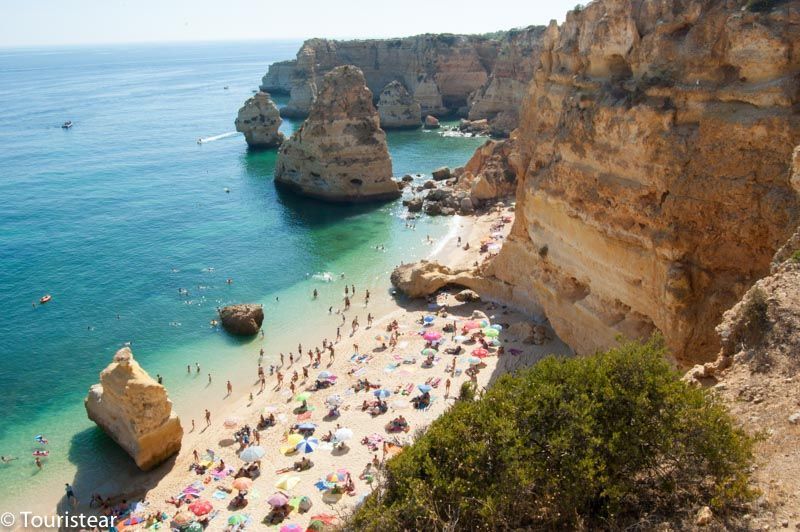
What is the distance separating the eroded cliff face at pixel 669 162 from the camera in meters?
15.3

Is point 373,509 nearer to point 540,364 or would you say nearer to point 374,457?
point 540,364

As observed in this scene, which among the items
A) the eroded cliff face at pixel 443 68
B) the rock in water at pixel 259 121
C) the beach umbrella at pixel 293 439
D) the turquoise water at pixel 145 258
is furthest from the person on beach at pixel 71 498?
the eroded cliff face at pixel 443 68

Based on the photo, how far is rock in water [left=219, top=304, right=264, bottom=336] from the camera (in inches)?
1231

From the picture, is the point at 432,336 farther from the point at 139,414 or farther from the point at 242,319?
the point at 139,414

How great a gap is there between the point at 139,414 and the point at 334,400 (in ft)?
24.8

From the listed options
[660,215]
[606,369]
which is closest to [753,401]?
[606,369]

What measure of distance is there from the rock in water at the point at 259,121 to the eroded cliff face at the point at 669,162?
5535 centimetres

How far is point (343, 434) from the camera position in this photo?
73.3 ft

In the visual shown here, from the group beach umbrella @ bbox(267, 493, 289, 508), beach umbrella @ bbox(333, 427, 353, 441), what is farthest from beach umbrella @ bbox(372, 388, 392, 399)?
beach umbrella @ bbox(267, 493, 289, 508)

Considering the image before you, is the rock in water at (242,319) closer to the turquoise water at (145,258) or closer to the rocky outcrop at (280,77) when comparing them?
the turquoise water at (145,258)

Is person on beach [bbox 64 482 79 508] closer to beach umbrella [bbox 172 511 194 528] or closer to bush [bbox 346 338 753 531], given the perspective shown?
beach umbrella [bbox 172 511 194 528]

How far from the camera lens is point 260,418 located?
24469 millimetres

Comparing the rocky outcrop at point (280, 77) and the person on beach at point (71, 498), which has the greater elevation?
the rocky outcrop at point (280, 77)

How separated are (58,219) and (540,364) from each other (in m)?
49.1
